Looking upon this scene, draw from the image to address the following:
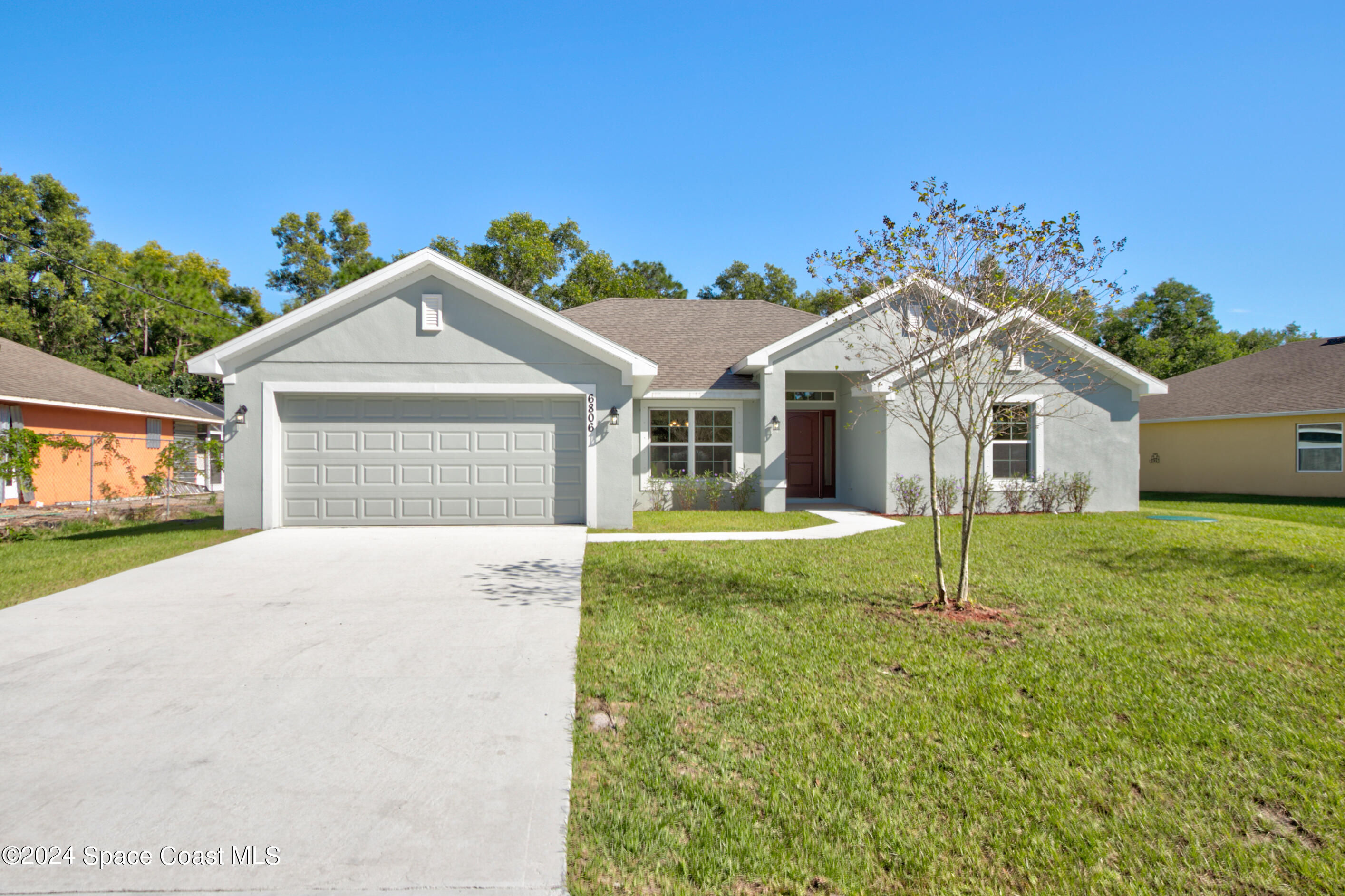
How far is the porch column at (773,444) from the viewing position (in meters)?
13.8

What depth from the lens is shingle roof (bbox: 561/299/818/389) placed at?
592 inches

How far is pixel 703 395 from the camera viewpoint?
568 inches

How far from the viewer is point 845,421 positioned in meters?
15.8

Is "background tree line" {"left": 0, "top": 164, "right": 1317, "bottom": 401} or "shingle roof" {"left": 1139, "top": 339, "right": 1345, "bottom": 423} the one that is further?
"background tree line" {"left": 0, "top": 164, "right": 1317, "bottom": 401}

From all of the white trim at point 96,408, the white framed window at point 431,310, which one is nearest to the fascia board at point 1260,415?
the white framed window at point 431,310

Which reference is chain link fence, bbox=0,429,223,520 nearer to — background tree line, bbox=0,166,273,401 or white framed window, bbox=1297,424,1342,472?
background tree line, bbox=0,166,273,401

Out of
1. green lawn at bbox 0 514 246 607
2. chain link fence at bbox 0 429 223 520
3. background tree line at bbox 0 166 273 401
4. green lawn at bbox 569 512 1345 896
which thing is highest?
background tree line at bbox 0 166 273 401

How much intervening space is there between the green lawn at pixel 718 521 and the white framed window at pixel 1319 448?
1529 cm

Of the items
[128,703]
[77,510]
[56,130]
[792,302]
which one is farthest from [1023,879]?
[792,302]

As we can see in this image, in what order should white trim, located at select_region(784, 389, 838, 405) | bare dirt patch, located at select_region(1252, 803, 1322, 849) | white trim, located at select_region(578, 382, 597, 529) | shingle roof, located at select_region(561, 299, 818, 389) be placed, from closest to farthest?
bare dirt patch, located at select_region(1252, 803, 1322, 849) < white trim, located at select_region(578, 382, 597, 529) < shingle roof, located at select_region(561, 299, 818, 389) < white trim, located at select_region(784, 389, 838, 405)

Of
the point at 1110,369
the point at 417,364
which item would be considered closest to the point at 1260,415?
the point at 1110,369

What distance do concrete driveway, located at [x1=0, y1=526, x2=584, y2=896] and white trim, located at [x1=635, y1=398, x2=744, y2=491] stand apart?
25.8 feet

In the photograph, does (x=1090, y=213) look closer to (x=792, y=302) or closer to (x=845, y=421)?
(x=845, y=421)

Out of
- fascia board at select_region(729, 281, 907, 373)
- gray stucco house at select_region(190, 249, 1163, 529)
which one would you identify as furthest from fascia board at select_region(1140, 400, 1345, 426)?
fascia board at select_region(729, 281, 907, 373)
